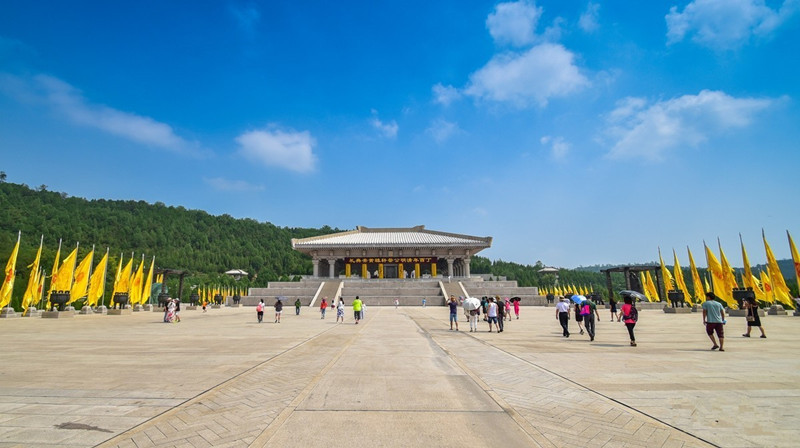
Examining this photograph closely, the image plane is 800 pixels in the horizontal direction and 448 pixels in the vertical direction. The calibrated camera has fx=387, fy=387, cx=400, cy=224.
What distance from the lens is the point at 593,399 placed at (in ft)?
15.4

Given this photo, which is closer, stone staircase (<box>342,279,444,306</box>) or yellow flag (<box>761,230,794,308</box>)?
yellow flag (<box>761,230,794,308</box>)

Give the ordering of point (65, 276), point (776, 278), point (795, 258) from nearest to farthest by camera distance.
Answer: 1. point (795, 258)
2. point (776, 278)
3. point (65, 276)

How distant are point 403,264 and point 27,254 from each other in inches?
1799

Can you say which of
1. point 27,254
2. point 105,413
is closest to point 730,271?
point 105,413

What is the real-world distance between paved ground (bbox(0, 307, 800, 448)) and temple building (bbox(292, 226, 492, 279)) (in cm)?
3779

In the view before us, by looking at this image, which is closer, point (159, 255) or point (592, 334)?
point (592, 334)

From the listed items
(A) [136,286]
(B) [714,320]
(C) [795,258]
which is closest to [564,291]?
(C) [795,258]

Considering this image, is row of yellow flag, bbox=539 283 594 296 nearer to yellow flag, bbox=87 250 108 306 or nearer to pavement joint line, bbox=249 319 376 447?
yellow flag, bbox=87 250 108 306

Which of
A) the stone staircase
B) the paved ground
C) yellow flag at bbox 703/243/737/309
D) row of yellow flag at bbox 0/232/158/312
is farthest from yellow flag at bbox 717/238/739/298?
row of yellow flag at bbox 0/232/158/312

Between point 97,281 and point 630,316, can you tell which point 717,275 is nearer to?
point 630,316

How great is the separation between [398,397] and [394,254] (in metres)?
43.1

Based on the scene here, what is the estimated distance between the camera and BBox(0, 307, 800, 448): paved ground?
3496mm

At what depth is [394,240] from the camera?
49094 millimetres

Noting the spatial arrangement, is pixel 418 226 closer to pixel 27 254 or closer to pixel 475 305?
pixel 475 305
